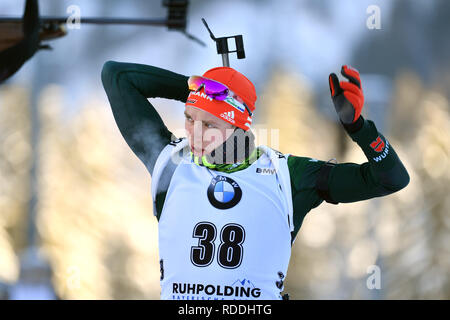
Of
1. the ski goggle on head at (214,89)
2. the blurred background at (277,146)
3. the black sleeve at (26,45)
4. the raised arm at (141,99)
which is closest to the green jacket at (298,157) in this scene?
the raised arm at (141,99)

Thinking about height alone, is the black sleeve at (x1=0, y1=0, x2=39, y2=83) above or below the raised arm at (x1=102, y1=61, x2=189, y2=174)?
above

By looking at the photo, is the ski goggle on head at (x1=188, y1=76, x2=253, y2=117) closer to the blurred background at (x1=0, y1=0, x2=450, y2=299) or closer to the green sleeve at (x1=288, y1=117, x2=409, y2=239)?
the green sleeve at (x1=288, y1=117, x2=409, y2=239)

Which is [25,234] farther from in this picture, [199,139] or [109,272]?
→ [199,139]

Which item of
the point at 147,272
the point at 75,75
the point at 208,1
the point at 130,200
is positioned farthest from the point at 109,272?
the point at 208,1

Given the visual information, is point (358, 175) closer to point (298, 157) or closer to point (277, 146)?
point (298, 157)

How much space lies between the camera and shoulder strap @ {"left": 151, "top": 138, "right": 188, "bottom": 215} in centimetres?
170

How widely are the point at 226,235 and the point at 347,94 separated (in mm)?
495

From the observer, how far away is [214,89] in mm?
1675

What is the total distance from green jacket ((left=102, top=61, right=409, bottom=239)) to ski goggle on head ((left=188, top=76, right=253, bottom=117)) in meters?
0.15

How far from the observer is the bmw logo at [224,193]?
5.42 feet

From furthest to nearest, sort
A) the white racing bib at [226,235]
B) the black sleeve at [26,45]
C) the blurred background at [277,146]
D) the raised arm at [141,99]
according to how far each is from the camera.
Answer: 1. the blurred background at [277,146]
2. the black sleeve at [26,45]
3. the raised arm at [141,99]
4. the white racing bib at [226,235]

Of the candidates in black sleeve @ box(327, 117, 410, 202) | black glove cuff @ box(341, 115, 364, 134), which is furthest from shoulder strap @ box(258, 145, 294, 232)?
black glove cuff @ box(341, 115, 364, 134)

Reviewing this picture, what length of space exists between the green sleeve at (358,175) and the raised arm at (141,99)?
1.30ft

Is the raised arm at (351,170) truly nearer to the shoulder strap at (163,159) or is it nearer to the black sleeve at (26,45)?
the shoulder strap at (163,159)
